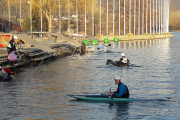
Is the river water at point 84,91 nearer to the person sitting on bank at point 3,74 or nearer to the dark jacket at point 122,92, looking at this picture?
the dark jacket at point 122,92

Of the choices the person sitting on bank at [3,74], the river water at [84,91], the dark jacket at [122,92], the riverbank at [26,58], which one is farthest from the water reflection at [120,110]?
the riverbank at [26,58]

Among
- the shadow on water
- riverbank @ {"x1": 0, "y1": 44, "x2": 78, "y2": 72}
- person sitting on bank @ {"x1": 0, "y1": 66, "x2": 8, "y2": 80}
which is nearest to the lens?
the shadow on water

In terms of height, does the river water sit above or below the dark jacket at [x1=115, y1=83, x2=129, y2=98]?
below

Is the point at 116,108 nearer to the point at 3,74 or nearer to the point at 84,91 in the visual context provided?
the point at 84,91

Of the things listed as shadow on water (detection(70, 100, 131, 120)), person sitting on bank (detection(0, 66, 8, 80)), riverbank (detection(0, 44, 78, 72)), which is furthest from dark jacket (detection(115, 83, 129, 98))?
riverbank (detection(0, 44, 78, 72))

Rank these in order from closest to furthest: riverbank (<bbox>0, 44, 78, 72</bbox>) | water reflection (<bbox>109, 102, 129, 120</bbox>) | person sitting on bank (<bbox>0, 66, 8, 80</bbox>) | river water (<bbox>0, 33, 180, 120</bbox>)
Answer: water reflection (<bbox>109, 102, 129, 120</bbox>)
river water (<bbox>0, 33, 180, 120</bbox>)
person sitting on bank (<bbox>0, 66, 8, 80</bbox>)
riverbank (<bbox>0, 44, 78, 72</bbox>)

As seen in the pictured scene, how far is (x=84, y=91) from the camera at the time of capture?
23.9 meters

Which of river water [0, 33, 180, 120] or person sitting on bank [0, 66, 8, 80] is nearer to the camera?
river water [0, 33, 180, 120]

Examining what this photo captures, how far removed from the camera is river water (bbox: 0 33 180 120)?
59.2ft

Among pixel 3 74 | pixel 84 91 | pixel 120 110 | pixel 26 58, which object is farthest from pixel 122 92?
pixel 26 58

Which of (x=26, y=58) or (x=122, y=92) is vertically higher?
(x=26, y=58)

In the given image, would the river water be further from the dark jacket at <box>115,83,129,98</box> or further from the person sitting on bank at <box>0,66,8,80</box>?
the person sitting on bank at <box>0,66,8,80</box>

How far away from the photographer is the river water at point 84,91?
18047 mm

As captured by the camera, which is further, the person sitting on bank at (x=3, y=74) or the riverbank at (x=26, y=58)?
the riverbank at (x=26, y=58)
